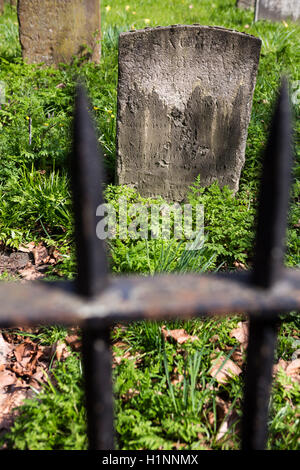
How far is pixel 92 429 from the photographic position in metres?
0.80

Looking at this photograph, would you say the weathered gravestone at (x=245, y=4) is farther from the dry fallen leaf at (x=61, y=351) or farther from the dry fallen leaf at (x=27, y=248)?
the dry fallen leaf at (x=61, y=351)

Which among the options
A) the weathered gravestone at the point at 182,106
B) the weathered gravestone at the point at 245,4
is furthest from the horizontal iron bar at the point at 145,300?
the weathered gravestone at the point at 245,4

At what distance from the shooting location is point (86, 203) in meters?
0.70

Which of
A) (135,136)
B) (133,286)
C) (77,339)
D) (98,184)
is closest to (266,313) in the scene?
(133,286)

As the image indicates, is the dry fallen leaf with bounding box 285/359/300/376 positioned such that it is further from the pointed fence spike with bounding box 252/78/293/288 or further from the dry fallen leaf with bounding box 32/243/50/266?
the dry fallen leaf with bounding box 32/243/50/266

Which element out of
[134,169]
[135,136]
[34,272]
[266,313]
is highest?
[135,136]

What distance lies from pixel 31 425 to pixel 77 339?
0.57 m

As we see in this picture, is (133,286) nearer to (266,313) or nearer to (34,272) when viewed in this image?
(266,313)

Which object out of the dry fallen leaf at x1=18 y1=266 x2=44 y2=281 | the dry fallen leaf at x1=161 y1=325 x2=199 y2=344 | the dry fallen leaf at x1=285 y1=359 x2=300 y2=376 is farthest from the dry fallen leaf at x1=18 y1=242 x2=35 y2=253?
the dry fallen leaf at x1=285 y1=359 x2=300 y2=376

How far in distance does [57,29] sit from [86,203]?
500 cm

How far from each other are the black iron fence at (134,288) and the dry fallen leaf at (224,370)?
1221 millimetres

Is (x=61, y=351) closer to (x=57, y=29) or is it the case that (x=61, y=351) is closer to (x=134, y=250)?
(x=134, y=250)

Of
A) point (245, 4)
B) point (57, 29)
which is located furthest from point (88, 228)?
point (245, 4)

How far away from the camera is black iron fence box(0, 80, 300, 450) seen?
27.1 inches
